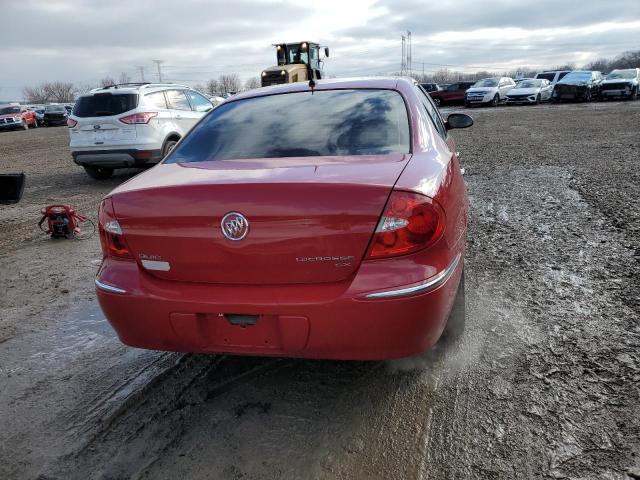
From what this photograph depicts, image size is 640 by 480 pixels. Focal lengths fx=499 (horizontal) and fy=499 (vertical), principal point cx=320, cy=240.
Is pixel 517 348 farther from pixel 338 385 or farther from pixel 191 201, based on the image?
pixel 191 201

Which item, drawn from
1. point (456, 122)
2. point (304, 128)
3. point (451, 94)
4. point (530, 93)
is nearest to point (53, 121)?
point (451, 94)

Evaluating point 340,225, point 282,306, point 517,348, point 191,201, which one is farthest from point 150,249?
point 517,348

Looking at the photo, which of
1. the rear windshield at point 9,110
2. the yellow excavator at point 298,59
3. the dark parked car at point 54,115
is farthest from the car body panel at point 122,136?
the dark parked car at point 54,115

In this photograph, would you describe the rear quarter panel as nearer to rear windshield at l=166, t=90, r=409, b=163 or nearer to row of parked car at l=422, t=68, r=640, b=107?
rear windshield at l=166, t=90, r=409, b=163

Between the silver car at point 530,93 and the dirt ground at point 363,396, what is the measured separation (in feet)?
84.9

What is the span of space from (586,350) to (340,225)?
1.79m

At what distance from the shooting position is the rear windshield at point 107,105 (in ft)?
Answer: 29.0

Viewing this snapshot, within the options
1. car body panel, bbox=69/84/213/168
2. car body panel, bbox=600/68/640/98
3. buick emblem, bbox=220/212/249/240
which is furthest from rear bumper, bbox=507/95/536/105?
buick emblem, bbox=220/212/249/240

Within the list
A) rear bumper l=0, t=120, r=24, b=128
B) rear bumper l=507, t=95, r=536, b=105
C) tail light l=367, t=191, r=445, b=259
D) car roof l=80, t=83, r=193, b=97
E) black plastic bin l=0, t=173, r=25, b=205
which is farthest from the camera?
rear bumper l=0, t=120, r=24, b=128

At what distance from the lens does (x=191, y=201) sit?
2139mm

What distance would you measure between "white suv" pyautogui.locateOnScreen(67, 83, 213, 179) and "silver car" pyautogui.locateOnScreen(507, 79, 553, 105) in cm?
2367

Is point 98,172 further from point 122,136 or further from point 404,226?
point 404,226

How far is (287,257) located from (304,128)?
1.04 m

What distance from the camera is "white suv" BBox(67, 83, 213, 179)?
870 centimetres
